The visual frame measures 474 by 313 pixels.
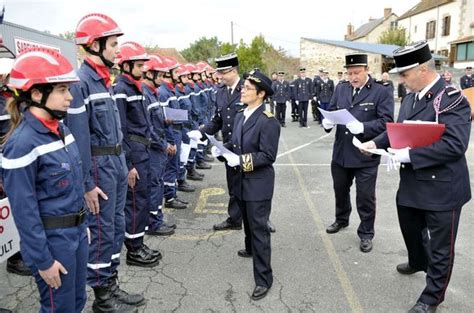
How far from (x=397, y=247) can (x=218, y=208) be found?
2.79m

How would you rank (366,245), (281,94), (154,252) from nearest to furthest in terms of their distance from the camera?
1. (154,252)
2. (366,245)
3. (281,94)

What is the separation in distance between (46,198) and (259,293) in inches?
83.1

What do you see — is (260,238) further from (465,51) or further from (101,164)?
(465,51)

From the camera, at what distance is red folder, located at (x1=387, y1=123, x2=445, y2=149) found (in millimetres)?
3141

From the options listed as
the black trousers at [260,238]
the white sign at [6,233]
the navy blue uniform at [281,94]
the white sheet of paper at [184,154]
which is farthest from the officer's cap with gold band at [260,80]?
the navy blue uniform at [281,94]

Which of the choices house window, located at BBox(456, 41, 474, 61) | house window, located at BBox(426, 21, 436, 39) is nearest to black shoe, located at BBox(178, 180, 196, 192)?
house window, located at BBox(456, 41, 474, 61)

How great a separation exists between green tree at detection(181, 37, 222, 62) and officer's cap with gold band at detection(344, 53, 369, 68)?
52.8 meters

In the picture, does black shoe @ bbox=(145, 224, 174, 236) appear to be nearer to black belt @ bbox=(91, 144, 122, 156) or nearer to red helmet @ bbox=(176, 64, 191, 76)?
black belt @ bbox=(91, 144, 122, 156)

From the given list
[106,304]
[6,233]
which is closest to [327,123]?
[106,304]

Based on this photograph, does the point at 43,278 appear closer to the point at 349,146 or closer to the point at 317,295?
the point at 317,295

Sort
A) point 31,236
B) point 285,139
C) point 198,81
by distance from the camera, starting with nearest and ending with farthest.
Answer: point 31,236 < point 198,81 < point 285,139

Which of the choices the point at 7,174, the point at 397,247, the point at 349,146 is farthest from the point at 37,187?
the point at 397,247

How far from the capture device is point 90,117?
3.29 metres

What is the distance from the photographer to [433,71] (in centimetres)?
329
